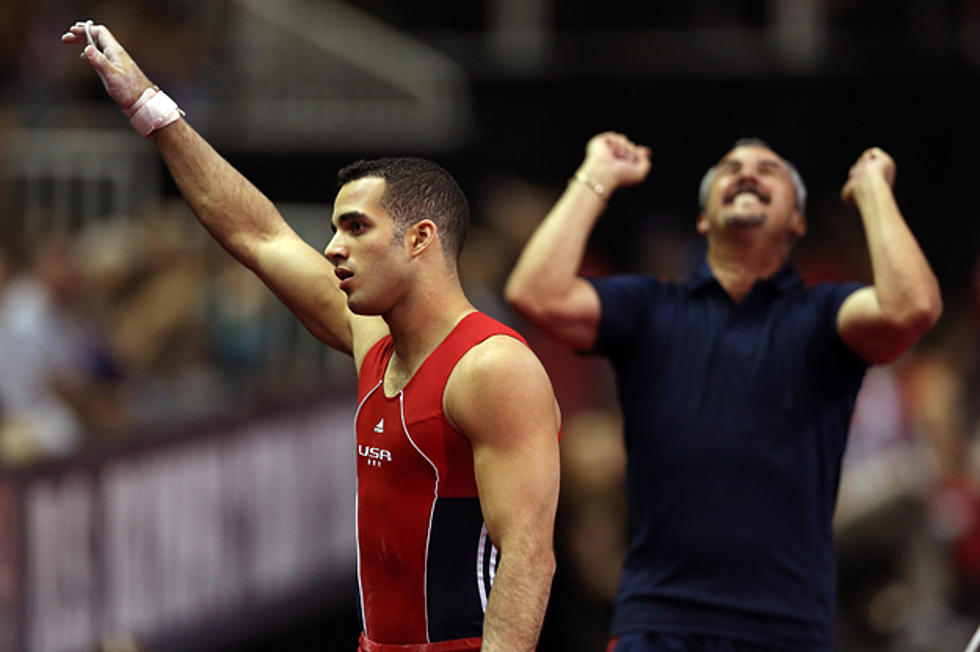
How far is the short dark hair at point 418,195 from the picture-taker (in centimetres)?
402

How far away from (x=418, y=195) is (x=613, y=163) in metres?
1.69

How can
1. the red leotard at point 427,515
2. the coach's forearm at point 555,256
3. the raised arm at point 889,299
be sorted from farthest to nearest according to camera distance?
the coach's forearm at point 555,256 < the raised arm at point 889,299 < the red leotard at point 427,515

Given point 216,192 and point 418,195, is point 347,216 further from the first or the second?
point 216,192

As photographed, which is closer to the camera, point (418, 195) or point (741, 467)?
point (418, 195)

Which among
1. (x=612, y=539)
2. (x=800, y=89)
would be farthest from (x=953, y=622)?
(x=800, y=89)

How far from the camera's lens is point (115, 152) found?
10.5m

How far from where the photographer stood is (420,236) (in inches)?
159

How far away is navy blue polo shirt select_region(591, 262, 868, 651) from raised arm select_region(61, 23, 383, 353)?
1126 mm

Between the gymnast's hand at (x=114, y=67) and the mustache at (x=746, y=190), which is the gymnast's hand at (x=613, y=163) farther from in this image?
the gymnast's hand at (x=114, y=67)

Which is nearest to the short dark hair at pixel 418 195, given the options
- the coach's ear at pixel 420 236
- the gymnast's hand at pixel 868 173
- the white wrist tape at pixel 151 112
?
the coach's ear at pixel 420 236

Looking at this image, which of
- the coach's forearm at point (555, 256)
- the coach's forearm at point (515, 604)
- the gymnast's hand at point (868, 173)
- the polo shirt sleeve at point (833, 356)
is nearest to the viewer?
the coach's forearm at point (515, 604)

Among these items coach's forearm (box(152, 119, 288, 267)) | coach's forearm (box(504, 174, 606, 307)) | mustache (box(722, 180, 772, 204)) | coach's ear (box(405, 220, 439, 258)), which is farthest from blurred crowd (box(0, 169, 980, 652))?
coach's ear (box(405, 220, 439, 258))

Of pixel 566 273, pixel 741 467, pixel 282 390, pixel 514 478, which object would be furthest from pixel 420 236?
pixel 282 390

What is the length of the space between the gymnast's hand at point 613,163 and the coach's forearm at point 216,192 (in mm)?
1403
